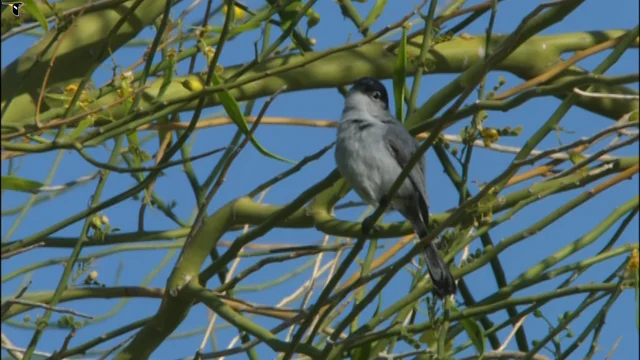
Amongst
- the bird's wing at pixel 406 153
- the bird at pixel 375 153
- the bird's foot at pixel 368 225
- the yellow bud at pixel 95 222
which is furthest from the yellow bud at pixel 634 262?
the yellow bud at pixel 95 222

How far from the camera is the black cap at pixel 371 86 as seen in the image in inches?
144

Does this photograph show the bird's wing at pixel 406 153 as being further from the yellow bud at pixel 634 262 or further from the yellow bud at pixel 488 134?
the yellow bud at pixel 634 262

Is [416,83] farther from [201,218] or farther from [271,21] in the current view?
[201,218]

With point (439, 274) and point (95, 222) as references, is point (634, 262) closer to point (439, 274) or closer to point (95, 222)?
point (439, 274)

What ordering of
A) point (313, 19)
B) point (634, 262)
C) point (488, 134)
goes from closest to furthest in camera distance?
point (634, 262) < point (488, 134) < point (313, 19)

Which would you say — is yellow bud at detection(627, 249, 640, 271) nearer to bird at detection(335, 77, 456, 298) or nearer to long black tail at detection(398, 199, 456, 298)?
long black tail at detection(398, 199, 456, 298)

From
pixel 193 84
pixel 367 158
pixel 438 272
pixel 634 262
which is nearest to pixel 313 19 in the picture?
pixel 367 158

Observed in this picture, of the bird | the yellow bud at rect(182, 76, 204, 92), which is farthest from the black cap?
the yellow bud at rect(182, 76, 204, 92)

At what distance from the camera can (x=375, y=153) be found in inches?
149

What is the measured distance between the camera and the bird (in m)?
3.53

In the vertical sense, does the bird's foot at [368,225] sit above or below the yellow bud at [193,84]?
below

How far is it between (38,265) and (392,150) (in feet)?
4.10

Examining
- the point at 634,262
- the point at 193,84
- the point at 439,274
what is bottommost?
the point at 634,262

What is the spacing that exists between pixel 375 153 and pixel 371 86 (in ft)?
0.78
